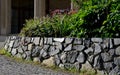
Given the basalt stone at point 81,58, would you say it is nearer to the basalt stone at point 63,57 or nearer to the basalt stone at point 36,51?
the basalt stone at point 63,57

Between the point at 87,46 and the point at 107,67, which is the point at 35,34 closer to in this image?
the point at 87,46

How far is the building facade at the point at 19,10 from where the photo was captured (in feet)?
80.1

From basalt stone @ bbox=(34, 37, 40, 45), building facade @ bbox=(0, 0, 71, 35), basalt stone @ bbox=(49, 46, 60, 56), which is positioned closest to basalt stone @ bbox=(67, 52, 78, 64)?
basalt stone @ bbox=(49, 46, 60, 56)

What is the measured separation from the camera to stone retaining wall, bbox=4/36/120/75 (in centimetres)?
944

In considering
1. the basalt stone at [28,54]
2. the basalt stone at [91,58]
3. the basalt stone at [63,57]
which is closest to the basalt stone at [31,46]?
the basalt stone at [28,54]

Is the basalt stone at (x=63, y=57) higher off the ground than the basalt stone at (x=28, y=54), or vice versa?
the basalt stone at (x=63, y=57)

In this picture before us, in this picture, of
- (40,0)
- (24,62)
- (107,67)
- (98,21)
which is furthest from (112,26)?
(40,0)

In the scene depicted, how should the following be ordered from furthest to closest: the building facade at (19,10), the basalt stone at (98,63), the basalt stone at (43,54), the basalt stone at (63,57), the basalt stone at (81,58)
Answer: the building facade at (19,10) → the basalt stone at (43,54) → the basalt stone at (63,57) → the basalt stone at (81,58) → the basalt stone at (98,63)

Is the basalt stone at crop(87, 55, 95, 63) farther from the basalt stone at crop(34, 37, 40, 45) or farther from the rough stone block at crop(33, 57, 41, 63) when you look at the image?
the basalt stone at crop(34, 37, 40, 45)

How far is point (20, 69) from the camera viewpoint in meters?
10.3

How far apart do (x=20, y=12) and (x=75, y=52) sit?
66.0 feet

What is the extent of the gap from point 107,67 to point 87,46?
→ 3.14ft

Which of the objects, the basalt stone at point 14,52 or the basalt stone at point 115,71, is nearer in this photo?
the basalt stone at point 115,71

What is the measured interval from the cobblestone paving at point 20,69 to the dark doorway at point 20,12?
17.4 meters
